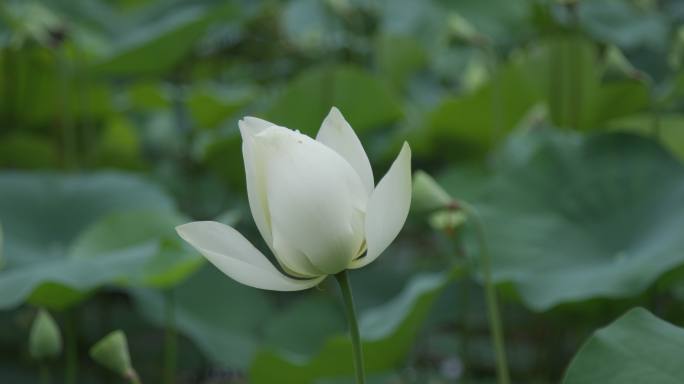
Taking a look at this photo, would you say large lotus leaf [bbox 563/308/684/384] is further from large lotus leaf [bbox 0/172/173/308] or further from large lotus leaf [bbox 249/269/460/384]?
large lotus leaf [bbox 0/172/173/308]

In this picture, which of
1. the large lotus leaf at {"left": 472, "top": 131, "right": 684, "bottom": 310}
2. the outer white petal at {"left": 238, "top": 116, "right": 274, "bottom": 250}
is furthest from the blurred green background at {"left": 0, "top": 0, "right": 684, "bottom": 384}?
the outer white petal at {"left": 238, "top": 116, "right": 274, "bottom": 250}

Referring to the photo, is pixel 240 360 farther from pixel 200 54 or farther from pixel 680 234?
pixel 200 54

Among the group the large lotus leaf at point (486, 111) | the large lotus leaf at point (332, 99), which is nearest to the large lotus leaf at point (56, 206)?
the large lotus leaf at point (332, 99)

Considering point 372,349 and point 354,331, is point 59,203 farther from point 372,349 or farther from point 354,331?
point 354,331

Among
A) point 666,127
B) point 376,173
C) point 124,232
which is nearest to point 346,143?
point 124,232

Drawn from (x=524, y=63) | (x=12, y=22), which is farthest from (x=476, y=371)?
(x=12, y=22)

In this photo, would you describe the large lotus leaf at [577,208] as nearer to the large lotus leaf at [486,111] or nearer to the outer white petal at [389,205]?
the large lotus leaf at [486,111]

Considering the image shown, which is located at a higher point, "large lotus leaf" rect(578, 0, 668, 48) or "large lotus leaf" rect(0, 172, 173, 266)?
"large lotus leaf" rect(578, 0, 668, 48)

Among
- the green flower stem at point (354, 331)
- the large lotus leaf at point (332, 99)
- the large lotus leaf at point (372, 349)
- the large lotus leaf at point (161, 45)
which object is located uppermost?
the large lotus leaf at point (161, 45)
